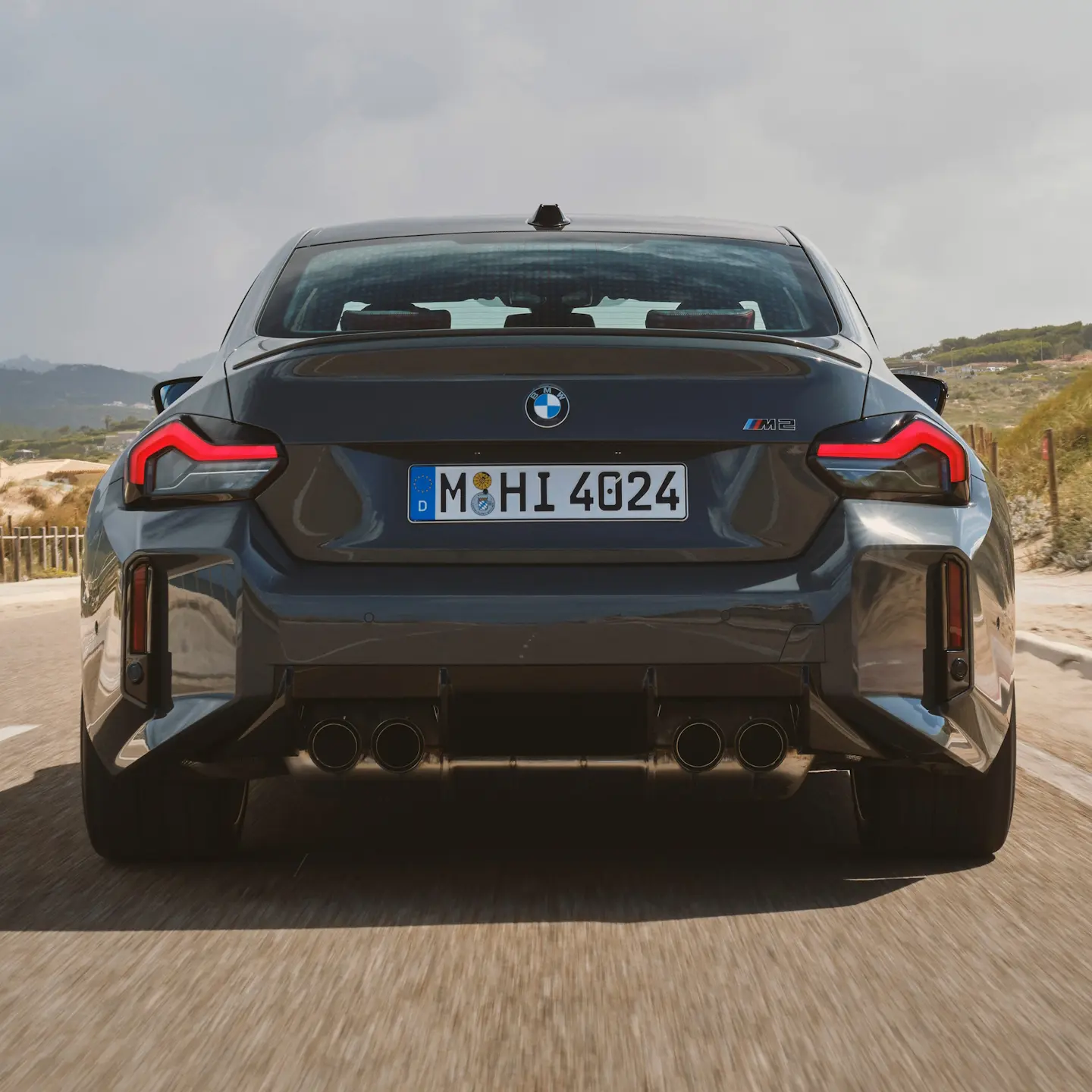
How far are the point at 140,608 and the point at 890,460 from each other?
183cm

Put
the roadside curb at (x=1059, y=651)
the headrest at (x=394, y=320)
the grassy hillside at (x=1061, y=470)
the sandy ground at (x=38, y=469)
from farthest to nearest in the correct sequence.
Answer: the sandy ground at (x=38, y=469)
the grassy hillside at (x=1061, y=470)
the roadside curb at (x=1059, y=651)
the headrest at (x=394, y=320)

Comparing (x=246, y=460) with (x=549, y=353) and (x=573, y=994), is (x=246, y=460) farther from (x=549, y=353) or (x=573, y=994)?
(x=573, y=994)

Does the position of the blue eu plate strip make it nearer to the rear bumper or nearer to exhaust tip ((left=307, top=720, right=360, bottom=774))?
the rear bumper

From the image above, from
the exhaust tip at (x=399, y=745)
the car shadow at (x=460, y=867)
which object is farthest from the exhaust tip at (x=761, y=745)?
the exhaust tip at (x=399, y=745)

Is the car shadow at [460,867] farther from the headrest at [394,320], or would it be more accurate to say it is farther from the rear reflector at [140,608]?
the headrest at [394,320]

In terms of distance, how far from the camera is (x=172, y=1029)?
9.70ft

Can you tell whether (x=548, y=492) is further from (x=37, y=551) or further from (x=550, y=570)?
(x=37, y=551)

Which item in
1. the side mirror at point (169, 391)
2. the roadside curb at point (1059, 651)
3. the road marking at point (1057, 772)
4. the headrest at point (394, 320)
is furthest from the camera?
the roadside curb at point (1059, 651)

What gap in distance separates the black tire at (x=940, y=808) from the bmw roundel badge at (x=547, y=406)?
48.8 inches

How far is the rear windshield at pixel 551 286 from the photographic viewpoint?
4.24 m

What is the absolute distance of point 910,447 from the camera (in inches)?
152

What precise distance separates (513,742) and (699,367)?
39.3 inches

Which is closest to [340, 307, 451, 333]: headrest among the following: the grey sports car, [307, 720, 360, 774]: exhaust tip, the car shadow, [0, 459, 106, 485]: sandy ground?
the grey sports car

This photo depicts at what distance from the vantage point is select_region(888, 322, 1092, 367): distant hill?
127 meters
